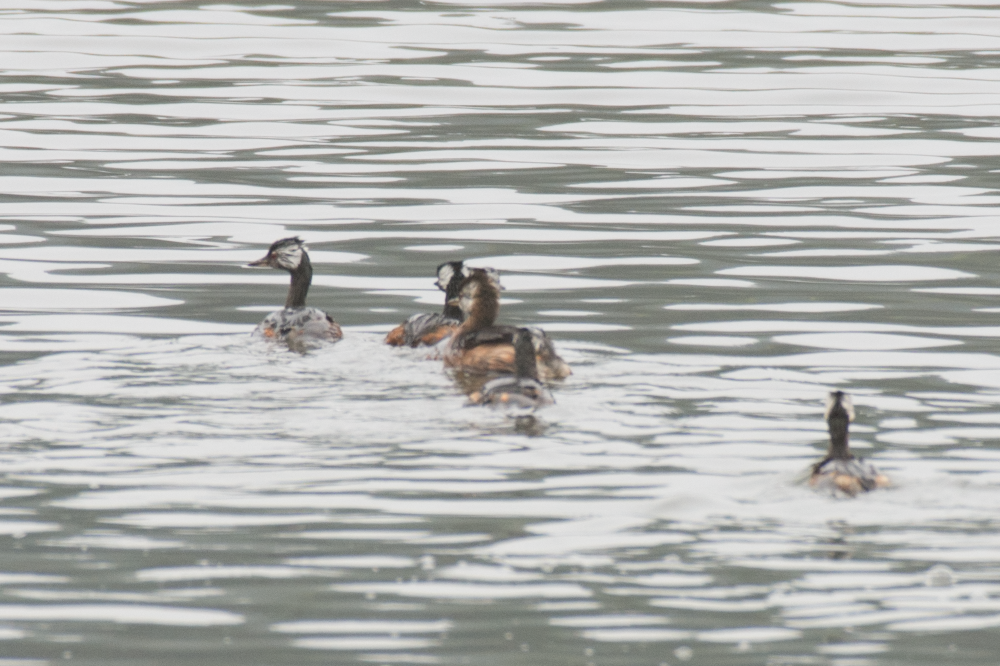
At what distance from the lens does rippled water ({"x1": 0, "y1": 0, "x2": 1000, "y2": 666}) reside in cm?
658

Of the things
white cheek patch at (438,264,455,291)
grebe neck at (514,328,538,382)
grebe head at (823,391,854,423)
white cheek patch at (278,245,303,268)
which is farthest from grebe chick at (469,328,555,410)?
white cheek patch at (278,245,303,268)

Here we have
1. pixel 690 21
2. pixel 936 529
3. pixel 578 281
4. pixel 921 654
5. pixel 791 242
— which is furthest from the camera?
pixel 690 21

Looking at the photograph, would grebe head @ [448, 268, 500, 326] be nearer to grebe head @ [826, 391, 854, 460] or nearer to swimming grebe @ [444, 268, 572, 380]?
swimming grebe @ [444, 268, 572, 380]

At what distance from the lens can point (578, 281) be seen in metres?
14.1

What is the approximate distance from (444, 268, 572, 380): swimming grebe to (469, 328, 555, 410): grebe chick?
286 mm

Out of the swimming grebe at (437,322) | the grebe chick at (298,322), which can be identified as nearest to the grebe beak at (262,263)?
the grebe chick at (298,322)

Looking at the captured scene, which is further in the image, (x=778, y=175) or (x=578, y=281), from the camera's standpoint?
(x=778, y=175)

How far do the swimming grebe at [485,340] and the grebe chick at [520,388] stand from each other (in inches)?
11.3

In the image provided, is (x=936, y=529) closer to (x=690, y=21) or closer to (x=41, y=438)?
(x=41, y=438)

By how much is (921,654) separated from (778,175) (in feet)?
42.3

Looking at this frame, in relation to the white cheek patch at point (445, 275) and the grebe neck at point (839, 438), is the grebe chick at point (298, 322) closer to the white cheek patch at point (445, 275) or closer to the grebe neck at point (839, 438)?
the white cheek patch at point (445, 275)

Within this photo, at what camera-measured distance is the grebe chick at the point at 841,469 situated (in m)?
7.73

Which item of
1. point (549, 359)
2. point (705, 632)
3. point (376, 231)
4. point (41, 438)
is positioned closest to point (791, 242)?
point (376, 231)

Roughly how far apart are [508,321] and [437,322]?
30.5 inches
